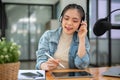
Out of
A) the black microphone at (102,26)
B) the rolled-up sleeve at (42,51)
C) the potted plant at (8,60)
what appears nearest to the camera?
the potted plant at (8,60)

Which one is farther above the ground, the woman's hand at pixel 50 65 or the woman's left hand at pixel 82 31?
the woman's left hand at pixel 82 31

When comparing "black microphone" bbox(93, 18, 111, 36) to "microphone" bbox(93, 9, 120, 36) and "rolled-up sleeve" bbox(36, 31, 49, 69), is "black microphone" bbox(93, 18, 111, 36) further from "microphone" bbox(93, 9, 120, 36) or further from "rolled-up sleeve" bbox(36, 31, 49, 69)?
"rolled-up sleeve" bbox(36, 31, 49, 69)

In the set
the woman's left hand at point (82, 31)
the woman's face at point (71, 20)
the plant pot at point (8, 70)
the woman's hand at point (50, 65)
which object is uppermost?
the woman's face at point (71, 20)

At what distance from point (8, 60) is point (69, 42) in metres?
0.88

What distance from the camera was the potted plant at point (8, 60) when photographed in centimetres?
95

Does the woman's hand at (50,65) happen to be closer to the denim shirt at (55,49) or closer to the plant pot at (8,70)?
the denim shirt at (55,49)

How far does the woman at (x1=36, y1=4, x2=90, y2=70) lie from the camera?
1.63 meters

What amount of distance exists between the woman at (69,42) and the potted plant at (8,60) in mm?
636

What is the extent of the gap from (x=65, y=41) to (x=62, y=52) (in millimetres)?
106

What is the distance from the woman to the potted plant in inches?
25.1

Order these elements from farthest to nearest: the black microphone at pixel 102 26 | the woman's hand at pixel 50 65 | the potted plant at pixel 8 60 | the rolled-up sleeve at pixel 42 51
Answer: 1. the rolled-up sleeve at pixel 42 51
2. the woman's hand at pixel 50 65
3. the black microphone at pixel 102 26
4. the potted plant at pixel 8 60

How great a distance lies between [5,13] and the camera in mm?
8570

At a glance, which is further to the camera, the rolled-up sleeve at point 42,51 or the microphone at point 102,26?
the rolled-up sleeve at point 42,51

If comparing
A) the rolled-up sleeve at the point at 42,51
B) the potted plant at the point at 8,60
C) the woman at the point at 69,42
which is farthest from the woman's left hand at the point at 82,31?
the potted plant at the point at 8,60
